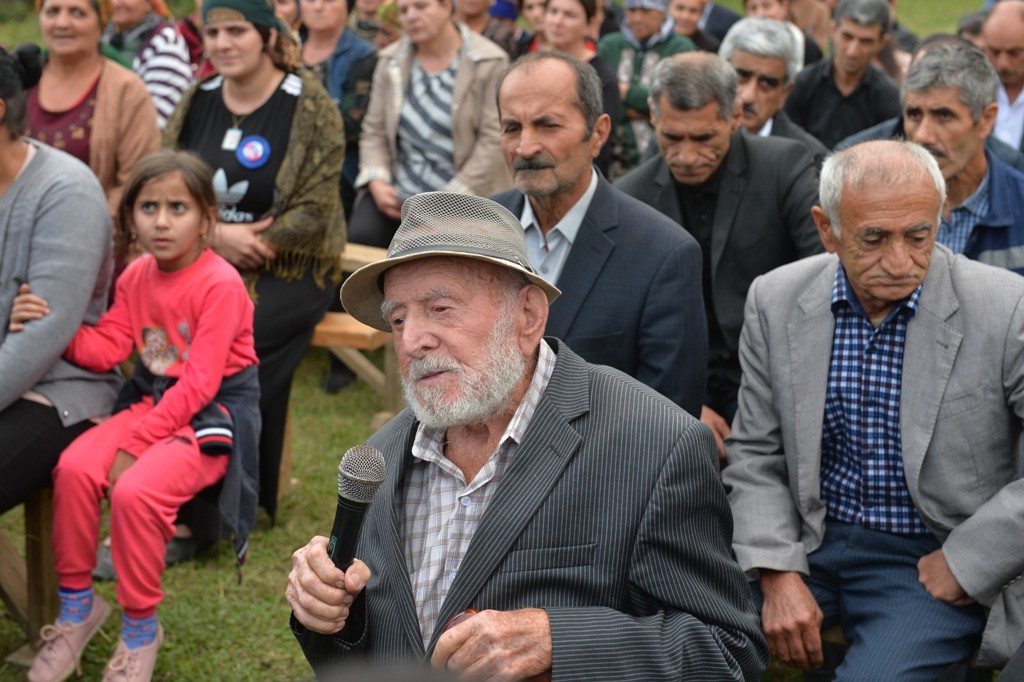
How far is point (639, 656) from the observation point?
258 centimetres

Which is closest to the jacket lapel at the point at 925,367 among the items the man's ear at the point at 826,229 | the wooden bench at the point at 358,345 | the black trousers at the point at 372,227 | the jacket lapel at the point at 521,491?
the man's ear at the point at 826,229

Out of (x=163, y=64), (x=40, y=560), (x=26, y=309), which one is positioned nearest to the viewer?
(x=26, y=309)

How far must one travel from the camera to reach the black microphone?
7.83ft

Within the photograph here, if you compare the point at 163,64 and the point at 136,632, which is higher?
the point at 163,64

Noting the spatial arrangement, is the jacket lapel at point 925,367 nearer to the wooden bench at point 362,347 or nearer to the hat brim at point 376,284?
the hat brim at point 376,284

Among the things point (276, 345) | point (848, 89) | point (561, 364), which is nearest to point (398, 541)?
point (561, 364)

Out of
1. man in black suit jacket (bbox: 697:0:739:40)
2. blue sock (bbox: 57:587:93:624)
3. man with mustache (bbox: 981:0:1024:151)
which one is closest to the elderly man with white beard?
blue sock (bbox: 57:587:93:624)

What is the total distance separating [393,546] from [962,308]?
185 centimetres

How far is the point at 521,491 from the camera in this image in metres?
2.70

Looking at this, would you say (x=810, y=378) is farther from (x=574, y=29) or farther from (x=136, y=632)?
(x=574, y=29)

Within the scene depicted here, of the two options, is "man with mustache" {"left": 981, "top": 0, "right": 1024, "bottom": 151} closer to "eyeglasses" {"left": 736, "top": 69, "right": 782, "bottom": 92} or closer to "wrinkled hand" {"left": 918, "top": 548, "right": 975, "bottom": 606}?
"eyeglasses" {"left": 736, "top": 69, "right": 782, "bottom": 92}

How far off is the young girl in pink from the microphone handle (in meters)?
2.00

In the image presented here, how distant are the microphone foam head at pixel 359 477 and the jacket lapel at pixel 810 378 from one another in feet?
5.71

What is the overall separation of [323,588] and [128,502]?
1.97 metres
